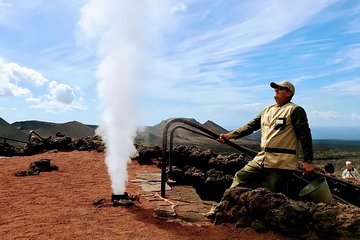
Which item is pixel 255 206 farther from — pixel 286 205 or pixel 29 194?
pixel 29 194

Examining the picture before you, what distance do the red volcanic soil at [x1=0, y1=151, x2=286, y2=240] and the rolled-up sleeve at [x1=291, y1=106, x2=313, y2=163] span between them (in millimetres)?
1133

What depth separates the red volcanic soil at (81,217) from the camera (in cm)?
467

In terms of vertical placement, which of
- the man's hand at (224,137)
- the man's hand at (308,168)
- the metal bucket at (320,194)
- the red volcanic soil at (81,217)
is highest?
the man's hand at (224,137)

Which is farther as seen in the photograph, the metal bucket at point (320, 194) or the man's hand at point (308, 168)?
the metal bucket at point (320, 194)

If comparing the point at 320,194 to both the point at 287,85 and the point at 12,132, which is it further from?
the point at 12,132

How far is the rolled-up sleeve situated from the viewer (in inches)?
190

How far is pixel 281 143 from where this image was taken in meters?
5.10

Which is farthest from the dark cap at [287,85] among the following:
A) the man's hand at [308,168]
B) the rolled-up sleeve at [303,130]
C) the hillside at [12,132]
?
the hillside at [12,132]

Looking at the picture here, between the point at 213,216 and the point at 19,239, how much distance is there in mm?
2575

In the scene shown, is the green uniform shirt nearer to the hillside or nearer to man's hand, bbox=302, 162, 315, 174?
man's hand, bbox=302, 162, 315, 174

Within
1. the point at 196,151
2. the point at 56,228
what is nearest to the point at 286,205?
the point at 56,228

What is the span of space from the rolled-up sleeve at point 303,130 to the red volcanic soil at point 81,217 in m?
1.13

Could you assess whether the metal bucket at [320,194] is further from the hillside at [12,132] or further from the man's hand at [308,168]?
the hillside at [12,132]

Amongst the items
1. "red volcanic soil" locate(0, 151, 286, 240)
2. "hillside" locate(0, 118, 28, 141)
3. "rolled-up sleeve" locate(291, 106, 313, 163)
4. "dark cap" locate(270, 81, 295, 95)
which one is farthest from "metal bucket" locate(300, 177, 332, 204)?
"hillside" locate(0, 118, 28, 141)
